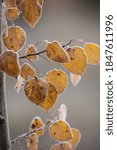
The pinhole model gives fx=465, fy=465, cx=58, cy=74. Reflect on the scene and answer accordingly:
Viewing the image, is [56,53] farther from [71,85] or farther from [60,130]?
[71,85]

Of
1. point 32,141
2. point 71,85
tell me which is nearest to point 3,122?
point 32,141

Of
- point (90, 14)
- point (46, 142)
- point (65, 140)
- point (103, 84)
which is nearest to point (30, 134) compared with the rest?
point (65, 140)

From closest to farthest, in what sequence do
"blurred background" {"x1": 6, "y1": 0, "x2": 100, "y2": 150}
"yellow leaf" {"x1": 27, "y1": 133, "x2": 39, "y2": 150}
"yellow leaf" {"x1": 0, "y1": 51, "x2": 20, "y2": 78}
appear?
"yellow leaf" {"x1": 0, "y1": 51, "x2": 20, "y2": 78}
"yellow leaf" {"x1": 27, "y1": 133, "x2": 39, "y2": 150}
"blurred background" {"x1": 6, "y1": 0, "x2": 100, "y2": 150}

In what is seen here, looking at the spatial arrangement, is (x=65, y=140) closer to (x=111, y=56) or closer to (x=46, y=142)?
(x=111, y=56)

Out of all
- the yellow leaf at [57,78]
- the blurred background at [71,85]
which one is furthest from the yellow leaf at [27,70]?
the blurred background at [71,85]

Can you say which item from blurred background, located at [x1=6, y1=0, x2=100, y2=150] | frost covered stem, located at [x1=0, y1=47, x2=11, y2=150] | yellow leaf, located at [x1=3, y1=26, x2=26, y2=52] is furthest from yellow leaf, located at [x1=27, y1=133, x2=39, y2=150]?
blurred background, located at [x1=6, y1=0, x2=100, y2=150]

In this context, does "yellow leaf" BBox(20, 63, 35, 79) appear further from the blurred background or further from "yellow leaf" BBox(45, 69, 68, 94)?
the blurred background

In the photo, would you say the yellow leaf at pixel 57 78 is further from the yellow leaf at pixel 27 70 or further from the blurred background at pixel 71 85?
the blurred background at pixel 71 85
